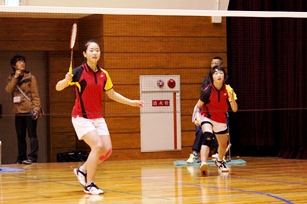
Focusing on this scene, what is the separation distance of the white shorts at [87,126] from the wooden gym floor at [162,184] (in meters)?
0.76

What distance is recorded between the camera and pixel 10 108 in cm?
1559

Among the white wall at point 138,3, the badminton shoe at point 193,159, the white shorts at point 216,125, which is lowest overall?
the badminton shoe at point 193,159

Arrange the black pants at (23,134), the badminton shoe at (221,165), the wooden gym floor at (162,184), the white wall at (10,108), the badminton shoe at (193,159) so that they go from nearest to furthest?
Answer: the wooden gym floor at (162,184) → the badminton shoe at (221,165) → the badminton shoe at (193,159) → the black pants at (23,134) → the white wall at (10,108)

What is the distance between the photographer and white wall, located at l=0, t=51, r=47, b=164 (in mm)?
15672

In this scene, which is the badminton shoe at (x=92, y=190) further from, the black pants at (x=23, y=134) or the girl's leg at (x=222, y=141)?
the black pants at (x=23, y=134)

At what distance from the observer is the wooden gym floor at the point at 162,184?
797 cm

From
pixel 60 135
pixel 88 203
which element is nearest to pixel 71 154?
pixel 60 135

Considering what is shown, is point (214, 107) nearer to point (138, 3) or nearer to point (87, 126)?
point (87, 126)

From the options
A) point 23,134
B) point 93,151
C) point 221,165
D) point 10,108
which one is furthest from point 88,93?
point 10,108

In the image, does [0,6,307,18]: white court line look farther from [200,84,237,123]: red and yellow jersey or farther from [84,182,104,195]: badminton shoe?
[84,182,104,195]: badminton shoe

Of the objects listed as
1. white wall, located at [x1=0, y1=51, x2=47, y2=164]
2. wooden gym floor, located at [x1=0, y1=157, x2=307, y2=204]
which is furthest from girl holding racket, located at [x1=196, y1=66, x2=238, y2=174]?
white wall, located at [x1=0, y1=51, x2=47, y2=164]

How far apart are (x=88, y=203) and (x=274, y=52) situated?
8492 mm

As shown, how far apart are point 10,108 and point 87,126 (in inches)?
285

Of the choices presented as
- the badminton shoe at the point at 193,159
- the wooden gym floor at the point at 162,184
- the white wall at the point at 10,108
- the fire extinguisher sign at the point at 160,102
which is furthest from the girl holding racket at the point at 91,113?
the white wall at the point at 10,108
